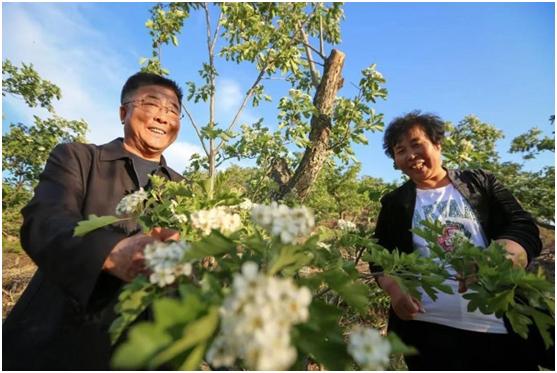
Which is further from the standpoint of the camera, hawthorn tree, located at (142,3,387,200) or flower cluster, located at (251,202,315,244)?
hawthorn tree, located at (142,3,387,200)

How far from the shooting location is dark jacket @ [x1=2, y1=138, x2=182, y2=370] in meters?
1.28

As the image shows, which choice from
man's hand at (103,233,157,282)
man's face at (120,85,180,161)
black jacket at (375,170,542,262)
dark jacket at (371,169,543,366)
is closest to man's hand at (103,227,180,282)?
man's hand at (103,233,157,282)

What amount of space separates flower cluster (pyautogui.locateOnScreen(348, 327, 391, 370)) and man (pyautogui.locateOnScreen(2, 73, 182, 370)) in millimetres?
739

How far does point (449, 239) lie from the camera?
2357 mm

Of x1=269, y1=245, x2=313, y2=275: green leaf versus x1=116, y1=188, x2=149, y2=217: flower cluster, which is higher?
x1=116, y1=188, x2=149, y2=217: flower cluster

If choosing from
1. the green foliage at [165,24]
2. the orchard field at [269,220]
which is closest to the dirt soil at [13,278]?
the orchard field at [269,220]

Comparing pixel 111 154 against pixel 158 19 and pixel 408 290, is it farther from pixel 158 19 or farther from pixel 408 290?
pixel 158 19

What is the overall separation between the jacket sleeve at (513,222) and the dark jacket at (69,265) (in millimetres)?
→ 2288

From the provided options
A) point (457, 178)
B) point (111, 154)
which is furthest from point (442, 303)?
point (111, 154)

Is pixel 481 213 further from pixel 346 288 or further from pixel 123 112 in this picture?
pixel 123 112

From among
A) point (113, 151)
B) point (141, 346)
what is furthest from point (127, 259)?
point (113, 151)

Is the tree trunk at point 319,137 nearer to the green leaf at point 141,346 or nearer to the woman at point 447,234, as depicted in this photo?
the woman at point 447,234

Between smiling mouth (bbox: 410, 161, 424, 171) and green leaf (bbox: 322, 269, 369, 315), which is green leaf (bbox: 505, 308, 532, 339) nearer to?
green leaf (bbox: 322, 269, 369, 315)

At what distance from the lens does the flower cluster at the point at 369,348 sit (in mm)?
798
